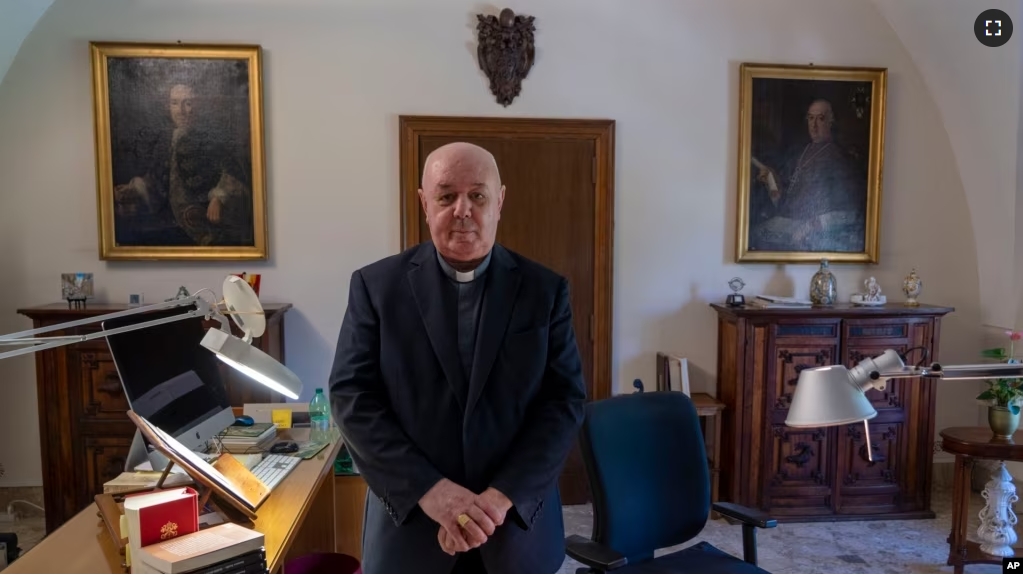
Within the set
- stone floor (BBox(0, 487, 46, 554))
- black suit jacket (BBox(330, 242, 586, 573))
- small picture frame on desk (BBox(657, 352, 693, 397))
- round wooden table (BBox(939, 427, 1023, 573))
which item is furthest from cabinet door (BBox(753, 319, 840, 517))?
stone floor (BBox(0, 487, 46, 554))

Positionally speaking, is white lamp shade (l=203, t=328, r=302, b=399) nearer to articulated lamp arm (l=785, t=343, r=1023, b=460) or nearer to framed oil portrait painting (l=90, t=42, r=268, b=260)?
articulated lamp arm (l=785, t=343, r=1023, b=460)

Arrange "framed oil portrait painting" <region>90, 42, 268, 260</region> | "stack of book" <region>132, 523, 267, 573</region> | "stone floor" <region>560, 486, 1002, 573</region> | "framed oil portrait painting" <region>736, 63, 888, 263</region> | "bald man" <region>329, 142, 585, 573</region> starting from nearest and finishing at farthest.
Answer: "stack of book" <region>132, 523, 267, 573</region> < "bald man" <region>329, 142, 585, 573</region> < "stone floor" <region>560, 486, 1002, 573</region> < "framed oil portrait painting" <region>90, 42, 268, 260</region> < "framed oil portrait painting" <region>736, 63, 888, 263</region>

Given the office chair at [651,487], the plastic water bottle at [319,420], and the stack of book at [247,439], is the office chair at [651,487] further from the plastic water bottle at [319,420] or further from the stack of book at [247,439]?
the stack of book at [247,439]

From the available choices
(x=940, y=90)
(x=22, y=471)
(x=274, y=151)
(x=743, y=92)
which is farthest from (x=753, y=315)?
(x=22, y=471)

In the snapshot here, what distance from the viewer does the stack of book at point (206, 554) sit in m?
1.30

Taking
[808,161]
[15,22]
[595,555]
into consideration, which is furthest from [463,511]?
[15,22]

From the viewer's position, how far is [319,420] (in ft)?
8.38

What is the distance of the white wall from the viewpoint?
3459 millimetres

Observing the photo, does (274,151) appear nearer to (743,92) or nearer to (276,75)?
(276,75)

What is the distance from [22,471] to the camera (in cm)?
357

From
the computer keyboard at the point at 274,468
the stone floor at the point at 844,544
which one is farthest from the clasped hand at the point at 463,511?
the stone floor at the point at 844,544

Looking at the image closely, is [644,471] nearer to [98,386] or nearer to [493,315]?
[493,315]

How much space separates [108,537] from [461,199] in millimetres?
1270

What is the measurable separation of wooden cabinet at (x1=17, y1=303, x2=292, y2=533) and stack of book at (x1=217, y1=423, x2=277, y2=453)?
2.71 ft
